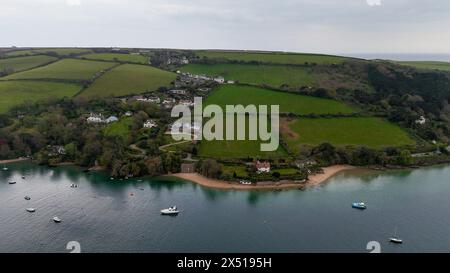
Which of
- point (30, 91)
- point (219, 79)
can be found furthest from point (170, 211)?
point (219, 79)

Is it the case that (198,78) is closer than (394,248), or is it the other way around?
(394,248)

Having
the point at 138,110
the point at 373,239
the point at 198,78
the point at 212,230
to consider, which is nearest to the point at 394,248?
the point at 373,239

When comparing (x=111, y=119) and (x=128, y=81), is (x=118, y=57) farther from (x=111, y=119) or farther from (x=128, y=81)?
(x=111, y=119)

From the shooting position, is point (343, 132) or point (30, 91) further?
point (30, 91)

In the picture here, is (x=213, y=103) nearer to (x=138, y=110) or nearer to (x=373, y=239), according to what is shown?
(x=138, y=110)

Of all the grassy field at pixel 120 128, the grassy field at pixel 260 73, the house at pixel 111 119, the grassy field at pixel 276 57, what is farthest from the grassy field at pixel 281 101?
the grassy field at pixel 276 57

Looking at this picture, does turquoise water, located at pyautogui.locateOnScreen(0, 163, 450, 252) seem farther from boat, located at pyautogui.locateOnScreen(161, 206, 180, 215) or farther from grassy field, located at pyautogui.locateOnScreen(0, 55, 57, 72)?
grassy field, located at pyautogui.locateOnScreen(0, 55, 57, 72)
